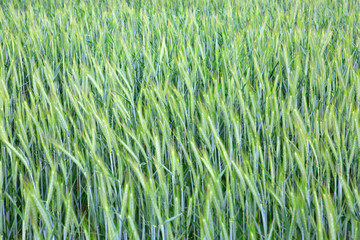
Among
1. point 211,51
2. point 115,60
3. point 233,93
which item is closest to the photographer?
point 233,93

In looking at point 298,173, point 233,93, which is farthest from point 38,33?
point 298,173

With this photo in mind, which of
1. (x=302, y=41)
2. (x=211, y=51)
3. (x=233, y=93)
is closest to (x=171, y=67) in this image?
(x=211, y=51)

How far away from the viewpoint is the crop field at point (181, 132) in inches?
28.0

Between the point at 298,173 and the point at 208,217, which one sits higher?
the point at 208,217

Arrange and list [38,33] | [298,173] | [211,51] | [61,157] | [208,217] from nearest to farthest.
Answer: [208,217]
[61,157]
[298,173]
[211,51]
[38,33]

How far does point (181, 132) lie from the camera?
1.06 m

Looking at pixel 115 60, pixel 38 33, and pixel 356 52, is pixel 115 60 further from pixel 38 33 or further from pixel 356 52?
pixel 356 52

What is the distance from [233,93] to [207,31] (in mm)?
822

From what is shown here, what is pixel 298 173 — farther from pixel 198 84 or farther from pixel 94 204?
pixel 198 84

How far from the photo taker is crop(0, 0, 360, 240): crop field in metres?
0.71

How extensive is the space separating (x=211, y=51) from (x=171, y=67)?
0.27 meters

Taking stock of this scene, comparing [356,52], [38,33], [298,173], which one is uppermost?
[38,33]

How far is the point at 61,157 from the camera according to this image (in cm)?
86

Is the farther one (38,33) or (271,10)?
(271,10)
